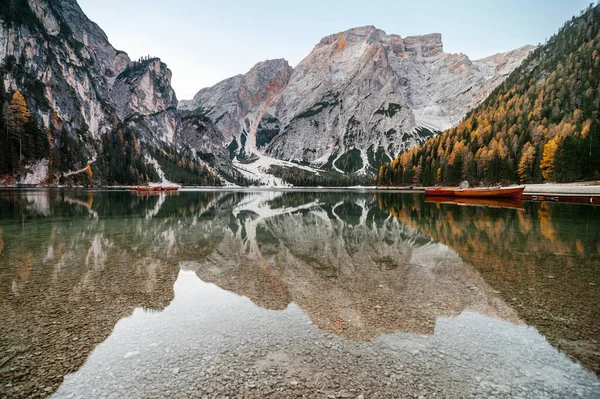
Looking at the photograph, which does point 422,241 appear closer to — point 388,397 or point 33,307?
point 388,397

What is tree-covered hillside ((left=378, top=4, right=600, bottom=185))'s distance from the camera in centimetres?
7081

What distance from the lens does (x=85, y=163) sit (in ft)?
463

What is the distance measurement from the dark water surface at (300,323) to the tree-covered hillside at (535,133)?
244 feet

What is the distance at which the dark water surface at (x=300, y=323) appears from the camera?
462 centimetres

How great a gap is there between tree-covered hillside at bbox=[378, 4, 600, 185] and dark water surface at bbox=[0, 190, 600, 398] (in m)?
74.4

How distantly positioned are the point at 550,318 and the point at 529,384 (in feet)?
9.54

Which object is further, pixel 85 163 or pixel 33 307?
pixel 85 163

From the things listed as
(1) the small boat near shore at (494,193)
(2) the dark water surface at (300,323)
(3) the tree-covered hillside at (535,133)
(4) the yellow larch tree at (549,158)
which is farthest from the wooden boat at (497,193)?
(2) the dark water surface at (300,323)

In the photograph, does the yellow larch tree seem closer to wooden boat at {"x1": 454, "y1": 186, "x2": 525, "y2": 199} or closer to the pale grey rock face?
wooden boat at {"x1": 454, "y1": 186, "x2": 525, "y2": 199}

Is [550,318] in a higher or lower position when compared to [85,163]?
lower

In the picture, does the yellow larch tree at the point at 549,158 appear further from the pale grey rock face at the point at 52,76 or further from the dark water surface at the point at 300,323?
the pale grey rock face at the point at 52,76

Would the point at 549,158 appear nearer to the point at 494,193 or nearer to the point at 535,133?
the point at 535,133

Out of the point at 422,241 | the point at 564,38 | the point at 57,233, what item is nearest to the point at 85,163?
the point at 57,233

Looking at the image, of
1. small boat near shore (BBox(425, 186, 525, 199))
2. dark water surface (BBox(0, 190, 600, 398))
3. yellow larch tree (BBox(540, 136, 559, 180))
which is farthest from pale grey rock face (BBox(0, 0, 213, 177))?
yellow larch tree (BBox(540, 136, 559, 180))
